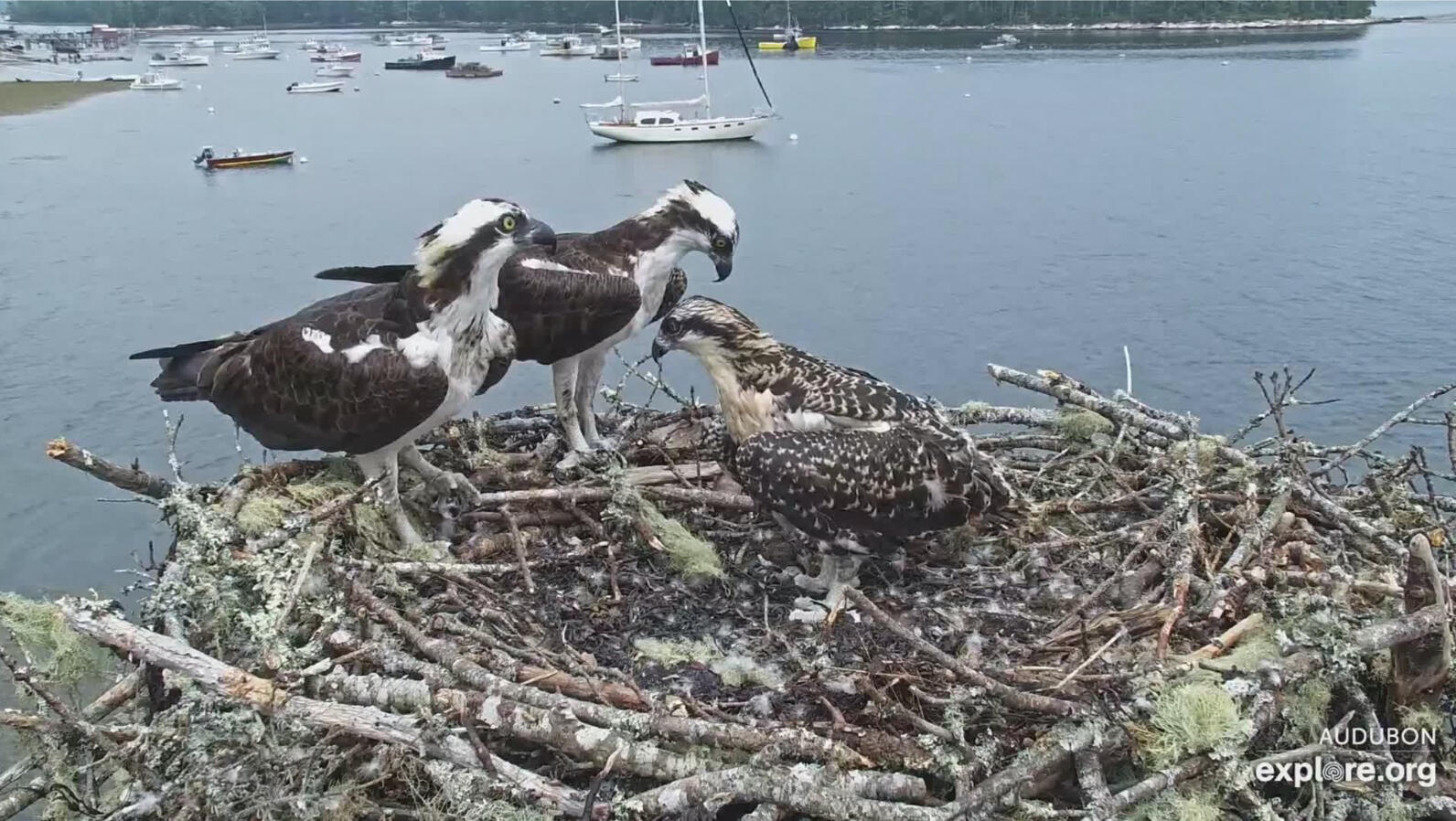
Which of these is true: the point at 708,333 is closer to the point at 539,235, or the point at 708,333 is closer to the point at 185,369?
the point at 539,235

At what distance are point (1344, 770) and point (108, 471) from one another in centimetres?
600

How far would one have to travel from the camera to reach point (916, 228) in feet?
78.1

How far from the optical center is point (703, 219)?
7297mm

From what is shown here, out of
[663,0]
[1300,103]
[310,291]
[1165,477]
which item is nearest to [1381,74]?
[1300,103]

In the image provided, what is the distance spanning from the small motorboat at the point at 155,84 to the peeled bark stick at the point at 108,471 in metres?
60.1

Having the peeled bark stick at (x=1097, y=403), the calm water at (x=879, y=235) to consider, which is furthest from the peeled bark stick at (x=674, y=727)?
the calm water at (x=879, y=235)

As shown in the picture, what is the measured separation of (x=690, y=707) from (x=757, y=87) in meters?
49.6

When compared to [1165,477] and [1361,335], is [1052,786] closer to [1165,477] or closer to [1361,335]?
[1165,477]

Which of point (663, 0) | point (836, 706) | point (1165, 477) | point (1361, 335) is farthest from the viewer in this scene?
point (663, 0)

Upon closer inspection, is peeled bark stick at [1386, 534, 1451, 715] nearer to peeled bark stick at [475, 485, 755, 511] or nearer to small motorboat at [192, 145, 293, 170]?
peeled bark stick at [475, 485, 755, 511]

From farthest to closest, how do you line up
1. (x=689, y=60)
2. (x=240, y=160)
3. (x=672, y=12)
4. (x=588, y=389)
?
(x=672, y=12), (x=689, y=60), (x=240, y=160), (x=588, y=389)

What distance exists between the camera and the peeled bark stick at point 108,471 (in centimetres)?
571

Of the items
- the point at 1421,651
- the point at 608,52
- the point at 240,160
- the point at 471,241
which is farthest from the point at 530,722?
the point at 608,52

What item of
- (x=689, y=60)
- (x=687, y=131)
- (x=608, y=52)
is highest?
(x=608, y=52)
